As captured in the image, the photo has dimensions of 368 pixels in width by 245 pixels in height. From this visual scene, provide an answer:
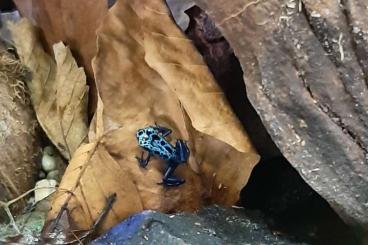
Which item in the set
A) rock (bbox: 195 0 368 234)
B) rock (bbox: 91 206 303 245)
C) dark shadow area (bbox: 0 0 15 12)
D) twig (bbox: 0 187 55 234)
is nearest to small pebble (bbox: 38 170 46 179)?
twig (bbox: 0 187 55 234)

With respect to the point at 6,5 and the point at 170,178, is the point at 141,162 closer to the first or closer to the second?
the point at 170,178

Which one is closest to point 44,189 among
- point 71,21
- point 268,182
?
point 71,21

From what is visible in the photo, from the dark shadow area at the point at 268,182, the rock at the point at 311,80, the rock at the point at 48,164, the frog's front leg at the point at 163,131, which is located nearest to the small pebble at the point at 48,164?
the rock at the point at 48,164

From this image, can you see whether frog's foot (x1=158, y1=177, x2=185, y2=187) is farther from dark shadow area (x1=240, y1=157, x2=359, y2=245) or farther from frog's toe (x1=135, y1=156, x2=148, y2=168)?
dark shadow area (x1=240, y1=157, x2=359, y2=245)

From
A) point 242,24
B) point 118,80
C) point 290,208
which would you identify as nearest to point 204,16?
point 118,80

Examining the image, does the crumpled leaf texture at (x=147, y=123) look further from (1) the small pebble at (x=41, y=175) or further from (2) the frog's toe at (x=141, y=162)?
(1) the small pebble at (x=41, y=175)

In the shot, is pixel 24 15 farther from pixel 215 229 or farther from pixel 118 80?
pixel 215 229

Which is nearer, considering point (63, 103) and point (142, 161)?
point (142, 161)

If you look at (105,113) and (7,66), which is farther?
(7,66)
